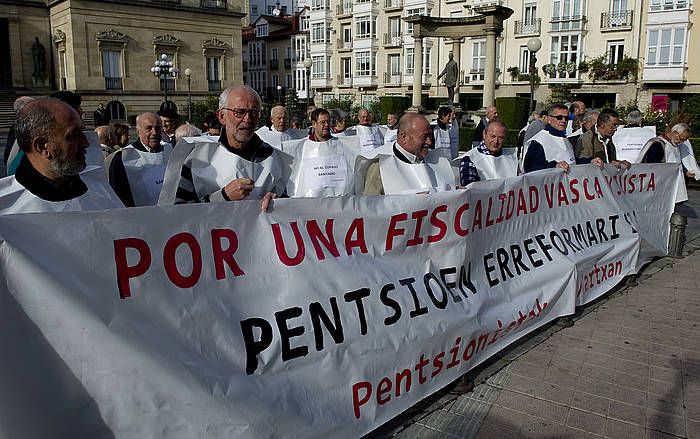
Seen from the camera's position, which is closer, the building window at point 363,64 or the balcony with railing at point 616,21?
the balcony with railing at point 616,21

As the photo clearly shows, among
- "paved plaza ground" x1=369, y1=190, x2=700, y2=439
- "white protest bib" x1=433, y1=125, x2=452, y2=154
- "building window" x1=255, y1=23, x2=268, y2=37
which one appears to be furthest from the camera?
"building window" x1=255, y1=23, x2=268, y2=37

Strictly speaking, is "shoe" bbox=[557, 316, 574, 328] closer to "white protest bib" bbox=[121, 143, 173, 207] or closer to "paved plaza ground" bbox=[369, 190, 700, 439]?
"paved plaza ground" bbox=[369, 190, 700, 439]

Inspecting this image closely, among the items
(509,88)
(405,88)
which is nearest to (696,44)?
(509,88)

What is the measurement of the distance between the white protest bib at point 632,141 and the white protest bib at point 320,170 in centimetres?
519

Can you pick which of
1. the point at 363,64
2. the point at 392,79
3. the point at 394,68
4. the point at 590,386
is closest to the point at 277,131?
the point at 590,386

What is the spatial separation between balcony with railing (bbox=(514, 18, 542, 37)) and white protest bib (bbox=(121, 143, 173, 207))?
42.2 meters

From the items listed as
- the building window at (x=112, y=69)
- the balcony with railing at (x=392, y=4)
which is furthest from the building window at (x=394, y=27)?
the building window at (x=112, y=69)

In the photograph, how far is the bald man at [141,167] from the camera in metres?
5.17

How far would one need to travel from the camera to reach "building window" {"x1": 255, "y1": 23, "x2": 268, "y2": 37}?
70931 mm

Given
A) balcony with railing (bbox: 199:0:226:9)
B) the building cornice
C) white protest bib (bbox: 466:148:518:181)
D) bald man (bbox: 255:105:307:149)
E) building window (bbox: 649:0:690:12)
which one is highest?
balcony with railing (bbox: 199:0:226:9)

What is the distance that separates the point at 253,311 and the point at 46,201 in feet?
3.85

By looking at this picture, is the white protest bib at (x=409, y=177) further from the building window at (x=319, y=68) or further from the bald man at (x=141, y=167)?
the building window at (x=319, y=68)

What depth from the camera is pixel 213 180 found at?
12.4ft

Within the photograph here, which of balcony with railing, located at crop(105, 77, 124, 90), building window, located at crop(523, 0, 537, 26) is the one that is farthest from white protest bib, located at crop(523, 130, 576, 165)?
balcony with railing, located at crop(105, 77, 124, 90)
